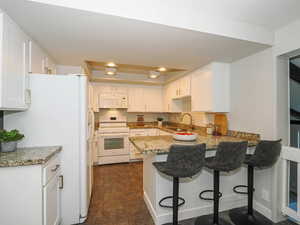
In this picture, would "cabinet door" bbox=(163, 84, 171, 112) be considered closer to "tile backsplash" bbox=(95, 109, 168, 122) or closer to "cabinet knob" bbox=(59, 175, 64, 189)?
"tile backsplash" bbox=(95, 109, 168, 122)

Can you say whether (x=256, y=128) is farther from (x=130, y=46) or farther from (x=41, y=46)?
(x=41, y=46)

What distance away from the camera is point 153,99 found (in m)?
4.51

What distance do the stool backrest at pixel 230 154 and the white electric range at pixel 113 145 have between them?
2.71m

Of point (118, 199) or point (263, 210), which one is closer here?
point (263, 210)

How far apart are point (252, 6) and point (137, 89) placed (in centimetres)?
325

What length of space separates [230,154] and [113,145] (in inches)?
114

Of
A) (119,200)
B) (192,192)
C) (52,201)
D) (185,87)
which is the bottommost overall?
(119,200)

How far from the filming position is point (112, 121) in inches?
167

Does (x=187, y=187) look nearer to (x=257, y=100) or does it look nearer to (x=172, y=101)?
(x=257, y=100)

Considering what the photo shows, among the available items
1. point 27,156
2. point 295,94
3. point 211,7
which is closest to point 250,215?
point 295,94

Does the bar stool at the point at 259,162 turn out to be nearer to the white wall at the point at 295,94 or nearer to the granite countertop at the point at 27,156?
the white wall at the point at 295,94

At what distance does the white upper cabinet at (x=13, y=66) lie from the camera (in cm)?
127

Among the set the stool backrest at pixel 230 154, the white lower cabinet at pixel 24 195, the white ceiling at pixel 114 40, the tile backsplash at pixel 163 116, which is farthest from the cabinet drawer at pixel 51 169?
the tile backsplash at pixel 163 116

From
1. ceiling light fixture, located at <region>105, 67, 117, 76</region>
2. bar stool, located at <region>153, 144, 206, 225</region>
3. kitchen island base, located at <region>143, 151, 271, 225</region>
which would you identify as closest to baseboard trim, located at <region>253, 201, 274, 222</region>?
kitchen island base, located at <region>143, 151, 271, 225</region>
